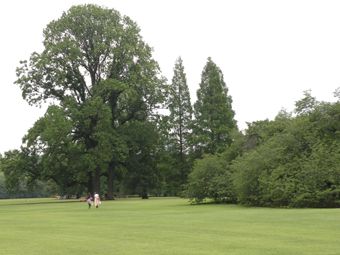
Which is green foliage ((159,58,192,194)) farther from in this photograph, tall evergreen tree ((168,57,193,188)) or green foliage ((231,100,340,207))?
green foliage ((231,100,340,207))

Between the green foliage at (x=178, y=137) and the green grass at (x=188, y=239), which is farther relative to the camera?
the green foliage at (x=178, y=137)

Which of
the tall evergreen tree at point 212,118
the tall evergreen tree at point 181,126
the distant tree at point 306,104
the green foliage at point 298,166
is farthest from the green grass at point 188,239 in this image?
the tall evergreen tree at point 181,126

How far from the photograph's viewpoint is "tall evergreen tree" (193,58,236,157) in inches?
2712

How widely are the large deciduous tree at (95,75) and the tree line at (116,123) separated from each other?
12 centimetres

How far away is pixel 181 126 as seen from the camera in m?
74.2

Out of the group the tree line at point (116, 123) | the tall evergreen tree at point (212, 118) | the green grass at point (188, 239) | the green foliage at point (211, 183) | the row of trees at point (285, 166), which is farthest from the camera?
the tall evergreen tree at point (212, 118)

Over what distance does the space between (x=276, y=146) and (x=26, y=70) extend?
34185 mm

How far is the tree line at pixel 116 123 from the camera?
5495 cm

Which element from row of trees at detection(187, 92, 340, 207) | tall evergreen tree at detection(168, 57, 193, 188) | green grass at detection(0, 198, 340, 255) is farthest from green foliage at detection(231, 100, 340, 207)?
tall evergreen tree at detection(168, 57, 193, 188)

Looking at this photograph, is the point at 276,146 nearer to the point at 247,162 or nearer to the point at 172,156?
the point at 247,162

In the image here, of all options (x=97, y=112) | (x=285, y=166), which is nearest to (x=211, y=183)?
(x=285, y=166)

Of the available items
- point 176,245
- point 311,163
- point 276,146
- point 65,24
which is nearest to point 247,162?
point 276,146

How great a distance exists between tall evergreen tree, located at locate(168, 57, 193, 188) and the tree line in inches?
6.1

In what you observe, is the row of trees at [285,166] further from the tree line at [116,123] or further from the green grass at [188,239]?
the green grass at [188,239]
